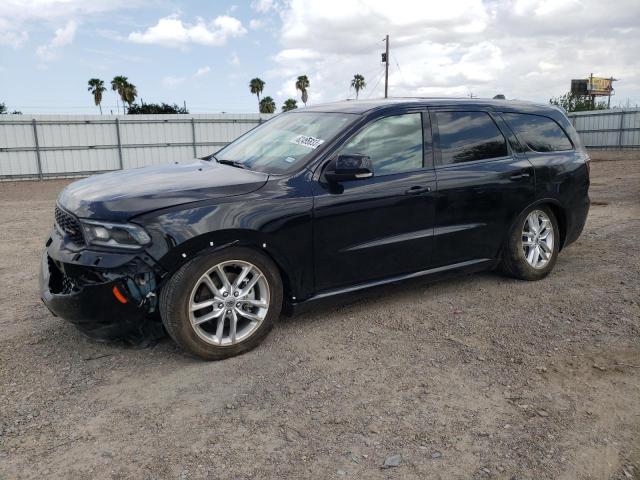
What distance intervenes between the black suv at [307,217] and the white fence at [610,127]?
971 inches

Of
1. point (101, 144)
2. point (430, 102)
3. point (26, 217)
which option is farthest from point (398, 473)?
point (101, 144)

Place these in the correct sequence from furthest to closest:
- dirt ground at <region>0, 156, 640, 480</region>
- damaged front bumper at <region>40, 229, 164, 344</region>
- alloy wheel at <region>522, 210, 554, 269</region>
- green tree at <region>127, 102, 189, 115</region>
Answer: green tree at <region>127, 102, 189, 115</region>, alloy wheel at <region>522, 210, 554, 269</region>, damaged front bumper at <region>40, 229, 164, 344</region>, dirt ground at <region>0, 156, 640, 480</region>

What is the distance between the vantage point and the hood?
346cm

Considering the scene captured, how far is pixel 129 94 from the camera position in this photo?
56.8m

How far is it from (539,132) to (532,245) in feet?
3.60

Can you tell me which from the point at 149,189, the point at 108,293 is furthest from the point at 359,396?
the point at 149,189

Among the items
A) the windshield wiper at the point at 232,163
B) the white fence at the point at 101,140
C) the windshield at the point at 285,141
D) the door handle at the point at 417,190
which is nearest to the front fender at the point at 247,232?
the windshield at the point at 285,141

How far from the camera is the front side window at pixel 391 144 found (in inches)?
166

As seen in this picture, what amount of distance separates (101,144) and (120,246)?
A: 1966 cm

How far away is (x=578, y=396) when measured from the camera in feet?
10.5

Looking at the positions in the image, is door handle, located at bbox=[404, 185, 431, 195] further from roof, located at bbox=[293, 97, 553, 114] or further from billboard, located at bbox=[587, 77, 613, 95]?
billboard, located at bbox=[587, 77, 613, 95]

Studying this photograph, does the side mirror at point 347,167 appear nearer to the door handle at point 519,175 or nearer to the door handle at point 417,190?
the door handle at point 417,190

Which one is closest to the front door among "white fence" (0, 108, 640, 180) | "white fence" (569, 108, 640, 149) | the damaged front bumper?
the damaged front bumper

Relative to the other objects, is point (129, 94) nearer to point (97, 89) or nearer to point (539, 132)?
point (97, 89)
